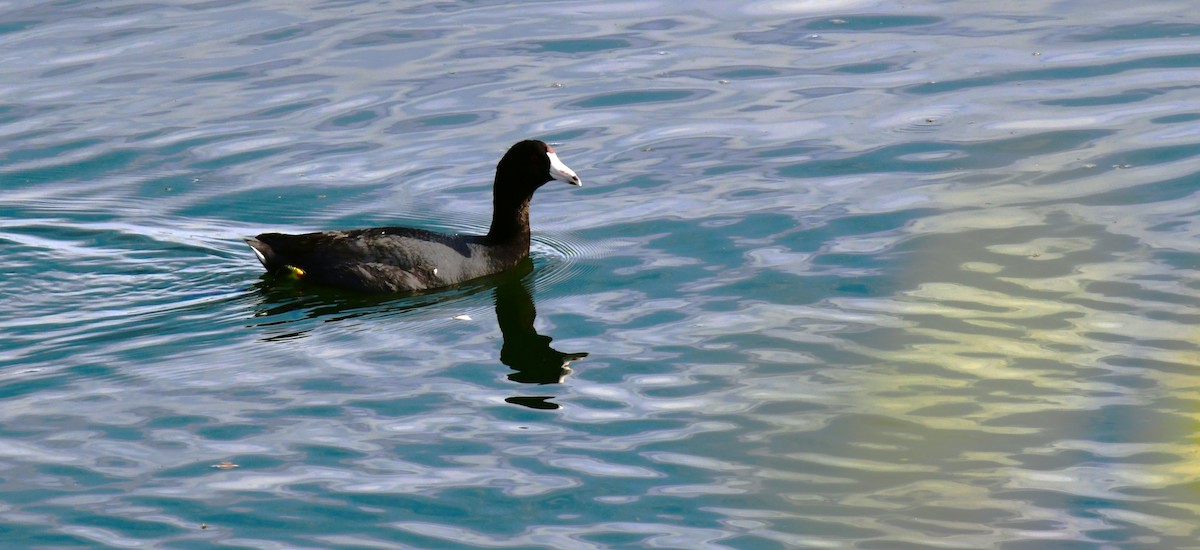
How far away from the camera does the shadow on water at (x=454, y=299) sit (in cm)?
881

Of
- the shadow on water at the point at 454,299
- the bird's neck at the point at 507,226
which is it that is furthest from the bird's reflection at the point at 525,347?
the bird's neck at the point at 507,226

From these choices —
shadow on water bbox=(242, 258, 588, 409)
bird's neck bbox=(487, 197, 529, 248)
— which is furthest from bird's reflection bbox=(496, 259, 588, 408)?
bird's neck bbox=(487, 197, 529, 248)

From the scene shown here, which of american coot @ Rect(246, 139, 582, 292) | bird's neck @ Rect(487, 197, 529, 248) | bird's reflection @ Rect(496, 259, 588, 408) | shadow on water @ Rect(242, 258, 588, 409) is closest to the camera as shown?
bird's reflection @ Rect(496, 259, 588, 408)

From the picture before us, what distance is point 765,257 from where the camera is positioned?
32.9ft

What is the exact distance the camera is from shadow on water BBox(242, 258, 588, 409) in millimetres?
8812

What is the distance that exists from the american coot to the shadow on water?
0.08 metres

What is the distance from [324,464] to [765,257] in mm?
3682

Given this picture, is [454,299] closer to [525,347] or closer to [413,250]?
[413,250]

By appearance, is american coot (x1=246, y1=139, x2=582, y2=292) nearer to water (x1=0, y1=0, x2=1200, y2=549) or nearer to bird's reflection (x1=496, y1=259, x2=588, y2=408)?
water (x1=0, y1=0, x2=1200, y2=549)

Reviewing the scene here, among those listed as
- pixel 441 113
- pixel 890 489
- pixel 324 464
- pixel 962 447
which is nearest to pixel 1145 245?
pixel 962 447

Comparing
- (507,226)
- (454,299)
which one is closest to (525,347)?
(454,299)

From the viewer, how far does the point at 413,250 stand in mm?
10203

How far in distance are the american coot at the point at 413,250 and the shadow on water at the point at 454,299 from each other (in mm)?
81

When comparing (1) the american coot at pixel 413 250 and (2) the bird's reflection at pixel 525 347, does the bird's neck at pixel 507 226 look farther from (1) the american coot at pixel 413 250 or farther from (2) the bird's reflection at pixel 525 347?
(2) the bird's reflection at pixel 525 347
